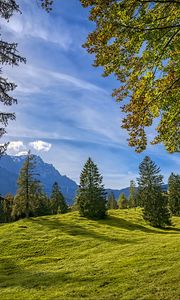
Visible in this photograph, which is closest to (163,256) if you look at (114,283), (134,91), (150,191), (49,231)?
(114,283)

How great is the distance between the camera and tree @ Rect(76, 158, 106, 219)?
79625 millimetres

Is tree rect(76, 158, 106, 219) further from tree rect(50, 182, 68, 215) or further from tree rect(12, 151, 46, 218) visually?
tree rect(50, 182, 68, 215)

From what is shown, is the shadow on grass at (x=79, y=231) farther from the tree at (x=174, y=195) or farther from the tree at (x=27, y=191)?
the tree at (x=174, y=195)

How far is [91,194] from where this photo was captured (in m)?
81.7

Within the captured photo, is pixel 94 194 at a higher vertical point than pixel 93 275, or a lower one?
higher

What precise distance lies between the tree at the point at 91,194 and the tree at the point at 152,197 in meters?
9.31

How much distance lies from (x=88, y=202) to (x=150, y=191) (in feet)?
46.0

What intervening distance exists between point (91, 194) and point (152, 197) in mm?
13931

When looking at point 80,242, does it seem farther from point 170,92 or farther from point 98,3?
point 98,3

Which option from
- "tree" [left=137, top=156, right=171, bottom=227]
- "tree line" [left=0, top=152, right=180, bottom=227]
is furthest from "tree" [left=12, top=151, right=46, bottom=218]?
"tree" [left=137, top=156, right=171, bottom=227]

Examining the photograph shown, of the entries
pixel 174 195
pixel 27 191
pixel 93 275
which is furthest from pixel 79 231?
pixel 174 195

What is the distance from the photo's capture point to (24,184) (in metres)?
78.2

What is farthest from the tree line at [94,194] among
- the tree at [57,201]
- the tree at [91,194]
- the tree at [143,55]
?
the tree at [143,55]

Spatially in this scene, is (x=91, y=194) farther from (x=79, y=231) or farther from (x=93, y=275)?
(x=93, y=275)
